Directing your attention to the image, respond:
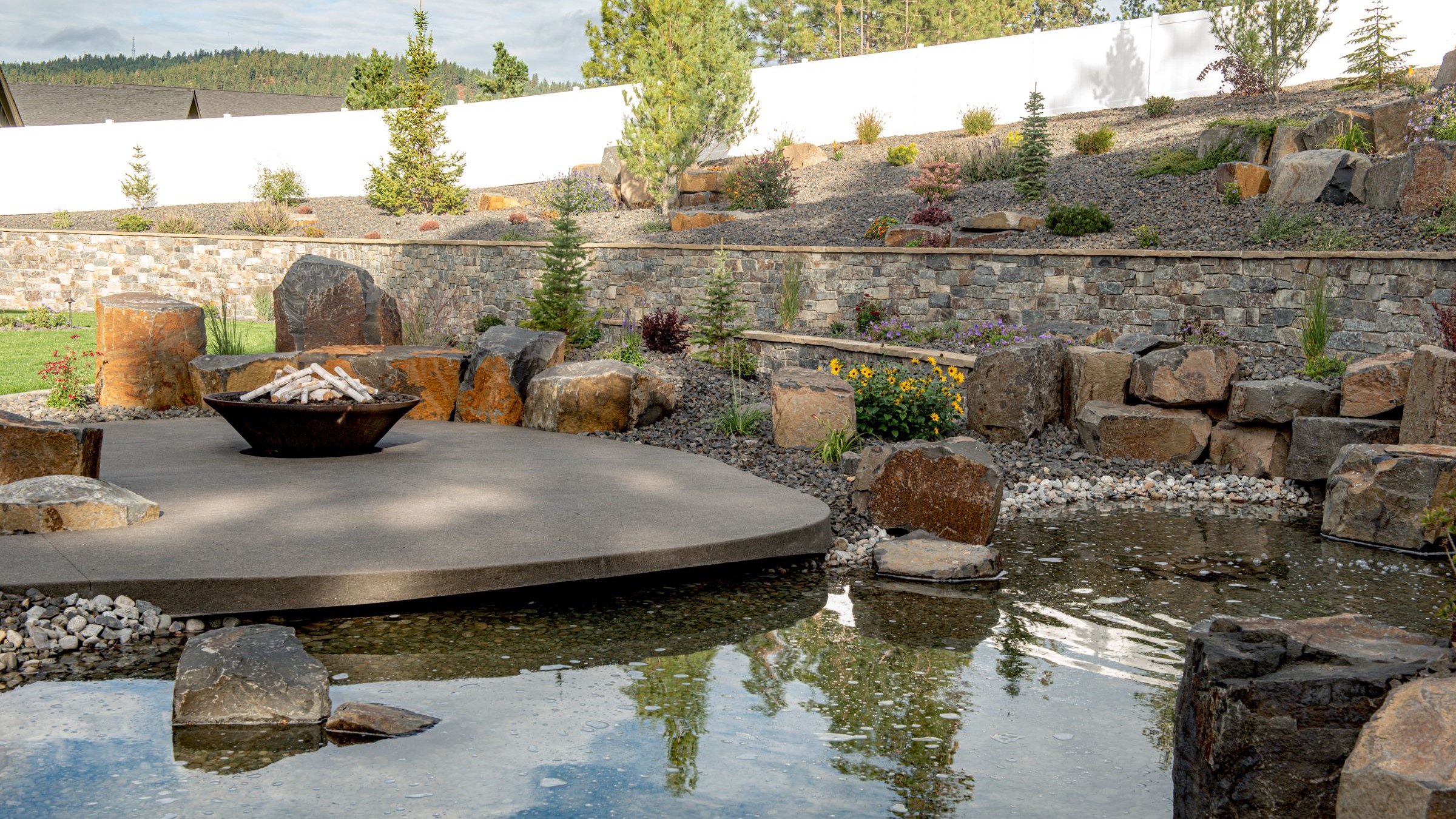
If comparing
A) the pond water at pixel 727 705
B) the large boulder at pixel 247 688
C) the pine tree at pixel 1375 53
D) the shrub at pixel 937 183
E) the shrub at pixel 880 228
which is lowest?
the pond water at pixel 727 705

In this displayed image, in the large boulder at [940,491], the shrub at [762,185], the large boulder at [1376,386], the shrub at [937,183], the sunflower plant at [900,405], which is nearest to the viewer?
the large boulder at [940,491]

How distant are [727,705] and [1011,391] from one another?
5510 millimetres

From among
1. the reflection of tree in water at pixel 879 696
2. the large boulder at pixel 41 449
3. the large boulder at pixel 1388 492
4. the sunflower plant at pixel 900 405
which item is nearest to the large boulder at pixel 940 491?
the reflection of tree in water at pixel 879 696

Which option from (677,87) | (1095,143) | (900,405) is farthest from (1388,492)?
(677,87)

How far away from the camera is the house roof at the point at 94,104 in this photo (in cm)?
3703

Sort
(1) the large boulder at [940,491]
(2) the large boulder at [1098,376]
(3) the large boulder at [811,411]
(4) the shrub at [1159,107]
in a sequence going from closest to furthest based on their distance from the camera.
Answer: (1) the large boulder at [940,491]
(3) the large boulder at [811,411]
(2) the large boulder at [1098,376]
(4) the shrub at [1159,107]

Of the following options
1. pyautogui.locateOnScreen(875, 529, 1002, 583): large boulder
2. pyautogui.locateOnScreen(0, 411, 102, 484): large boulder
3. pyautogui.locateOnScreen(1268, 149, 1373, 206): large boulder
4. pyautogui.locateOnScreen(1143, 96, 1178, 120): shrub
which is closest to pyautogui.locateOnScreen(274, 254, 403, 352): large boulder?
pyautogui.locateOnScreen(0, 411, 102, 484): large boulder

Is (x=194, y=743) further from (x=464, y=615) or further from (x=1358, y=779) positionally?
(x=1358, y=779)

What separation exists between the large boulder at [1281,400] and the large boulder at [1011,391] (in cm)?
143

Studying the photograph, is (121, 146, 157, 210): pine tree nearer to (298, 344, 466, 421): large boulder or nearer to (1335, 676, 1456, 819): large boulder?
(298, 344, 466, 421): large boulder

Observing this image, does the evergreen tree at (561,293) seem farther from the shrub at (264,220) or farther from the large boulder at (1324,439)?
the shrub at (264,220)

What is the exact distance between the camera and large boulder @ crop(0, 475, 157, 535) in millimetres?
5164

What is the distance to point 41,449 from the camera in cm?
574

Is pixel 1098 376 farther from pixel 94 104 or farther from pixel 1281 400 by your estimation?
pixel 94 104
